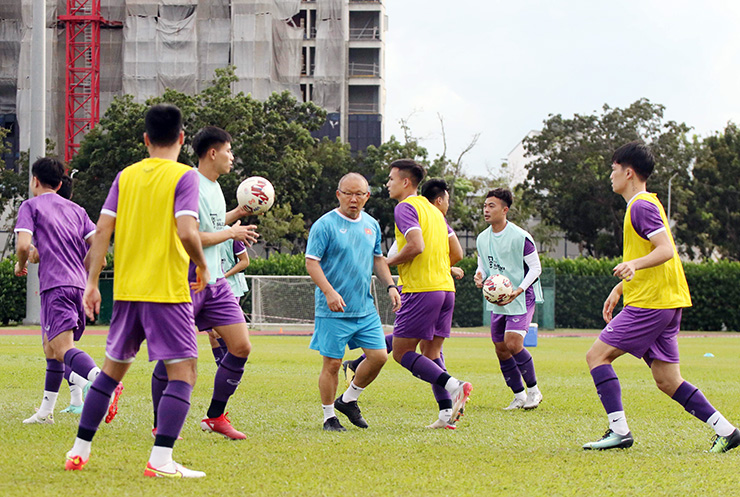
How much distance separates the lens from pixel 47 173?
776 cm

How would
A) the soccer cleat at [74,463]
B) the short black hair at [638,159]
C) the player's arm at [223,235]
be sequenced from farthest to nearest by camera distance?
the short black hair at [638,159] < the player's arm at [223,235] < the soccer cleat at [74,463]

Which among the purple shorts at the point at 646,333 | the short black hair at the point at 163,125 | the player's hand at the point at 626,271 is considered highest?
the short black hair at the point at 163,125

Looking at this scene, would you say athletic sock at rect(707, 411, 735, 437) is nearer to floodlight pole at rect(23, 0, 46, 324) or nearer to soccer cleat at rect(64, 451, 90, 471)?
soccer cleat at rect(64, 451, 90, 471)

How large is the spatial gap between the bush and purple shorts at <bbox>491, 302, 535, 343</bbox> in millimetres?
26394

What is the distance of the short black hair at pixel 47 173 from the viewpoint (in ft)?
25.5

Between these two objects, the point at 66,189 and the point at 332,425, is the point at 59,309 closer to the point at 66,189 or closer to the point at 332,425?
the point at 66,189

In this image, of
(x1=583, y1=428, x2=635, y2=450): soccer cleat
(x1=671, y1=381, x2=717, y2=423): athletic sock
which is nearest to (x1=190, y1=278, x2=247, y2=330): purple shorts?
(x1=583, y1=428, x2=635, y2=450): soccer cleat

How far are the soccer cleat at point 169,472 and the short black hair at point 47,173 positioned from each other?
10.5ft

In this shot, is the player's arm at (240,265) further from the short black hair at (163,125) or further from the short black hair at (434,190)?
the short black hair at (163,125)

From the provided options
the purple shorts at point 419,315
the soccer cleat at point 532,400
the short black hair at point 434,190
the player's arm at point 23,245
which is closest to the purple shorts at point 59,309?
the player's arm at point 23,245

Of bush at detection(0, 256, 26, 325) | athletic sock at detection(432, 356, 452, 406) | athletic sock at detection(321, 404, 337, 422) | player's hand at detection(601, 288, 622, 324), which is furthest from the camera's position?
bush at detection(0, 256, 26, 325)

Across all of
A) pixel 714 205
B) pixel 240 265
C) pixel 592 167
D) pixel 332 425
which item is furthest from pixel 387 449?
pixel 714 205

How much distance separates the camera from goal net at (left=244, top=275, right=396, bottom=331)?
105ft

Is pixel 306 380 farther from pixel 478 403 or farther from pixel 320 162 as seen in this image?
pixel 320 162
